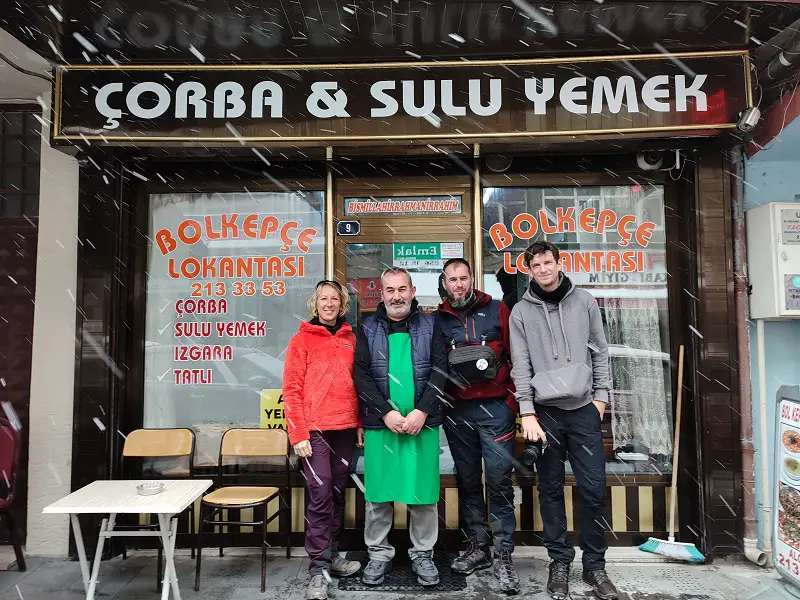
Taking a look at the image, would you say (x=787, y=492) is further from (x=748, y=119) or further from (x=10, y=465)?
(x=10, y=465)

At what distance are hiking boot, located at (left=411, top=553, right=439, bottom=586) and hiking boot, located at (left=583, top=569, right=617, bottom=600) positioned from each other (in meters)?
0.99

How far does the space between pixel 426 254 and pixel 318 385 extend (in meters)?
1.49

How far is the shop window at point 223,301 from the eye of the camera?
4586mm

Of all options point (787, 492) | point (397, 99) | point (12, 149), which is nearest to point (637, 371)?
point (787, 492)

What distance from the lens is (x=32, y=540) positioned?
14.1 ft

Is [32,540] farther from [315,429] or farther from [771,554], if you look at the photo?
[771,554]

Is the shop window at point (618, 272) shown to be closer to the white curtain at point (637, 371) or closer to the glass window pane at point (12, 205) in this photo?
the white curtain at point (637, 371)

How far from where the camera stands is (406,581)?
12.3 ft

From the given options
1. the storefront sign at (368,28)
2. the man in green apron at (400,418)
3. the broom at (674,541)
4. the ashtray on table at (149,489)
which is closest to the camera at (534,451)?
the man in green apron at (400,418)

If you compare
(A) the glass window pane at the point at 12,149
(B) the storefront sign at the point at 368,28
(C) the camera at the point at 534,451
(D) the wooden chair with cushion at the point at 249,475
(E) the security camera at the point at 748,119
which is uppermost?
(B) the storefront sign at the point at 368,28

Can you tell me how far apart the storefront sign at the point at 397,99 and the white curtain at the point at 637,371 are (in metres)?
1.45

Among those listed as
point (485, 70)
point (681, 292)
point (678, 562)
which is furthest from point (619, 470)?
point (485, 70)

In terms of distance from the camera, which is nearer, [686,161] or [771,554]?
[771,554]

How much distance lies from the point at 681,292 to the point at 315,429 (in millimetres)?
3053
